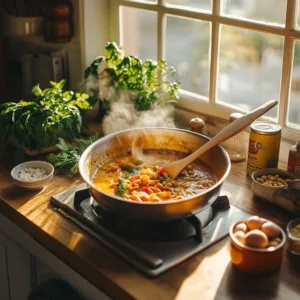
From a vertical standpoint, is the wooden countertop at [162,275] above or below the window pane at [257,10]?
below

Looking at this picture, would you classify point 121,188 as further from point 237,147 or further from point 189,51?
point 189,51

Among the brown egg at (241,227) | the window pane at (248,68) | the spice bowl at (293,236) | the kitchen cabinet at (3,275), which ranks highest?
the window pane at (248,68)

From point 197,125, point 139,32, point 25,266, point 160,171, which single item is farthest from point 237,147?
point 25,266

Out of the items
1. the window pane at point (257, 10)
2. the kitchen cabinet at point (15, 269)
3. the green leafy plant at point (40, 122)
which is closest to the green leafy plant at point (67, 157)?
the green leafy plant at point (40, 122)

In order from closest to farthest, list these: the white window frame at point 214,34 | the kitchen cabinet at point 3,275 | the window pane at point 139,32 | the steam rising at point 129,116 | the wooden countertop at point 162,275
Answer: the wooden countertop at point 162,275
the white window frame at point 214,34
the kitchen cabinet at point 3,275
the steam rising at point 129,116
the window pane at point 139,32

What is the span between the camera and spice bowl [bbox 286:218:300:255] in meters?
1.36

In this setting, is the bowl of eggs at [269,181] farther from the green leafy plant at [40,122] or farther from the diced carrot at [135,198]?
the green leafy plant at [40,122]

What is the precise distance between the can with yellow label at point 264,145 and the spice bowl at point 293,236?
0.90 ft

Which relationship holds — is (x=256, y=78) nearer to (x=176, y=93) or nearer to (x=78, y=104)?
(x=176, y=93)

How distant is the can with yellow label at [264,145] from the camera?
64.4 inches

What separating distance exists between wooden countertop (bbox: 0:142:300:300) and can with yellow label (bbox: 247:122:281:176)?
0.09 metres

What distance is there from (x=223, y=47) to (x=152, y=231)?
0.76 m

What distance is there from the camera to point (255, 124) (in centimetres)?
167

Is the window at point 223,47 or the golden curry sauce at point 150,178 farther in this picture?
the window at point 223,47
